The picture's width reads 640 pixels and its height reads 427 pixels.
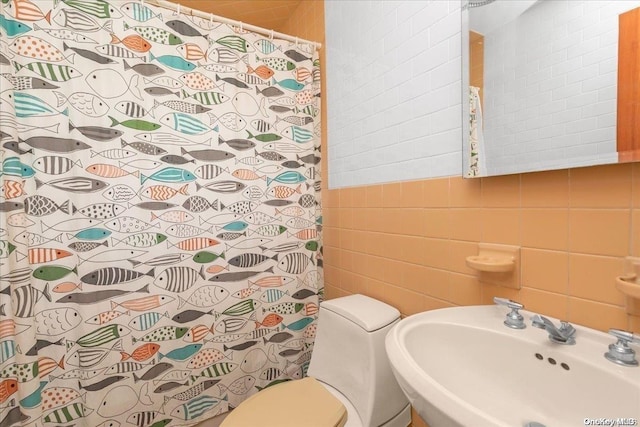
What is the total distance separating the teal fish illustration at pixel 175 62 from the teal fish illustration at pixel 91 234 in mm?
770

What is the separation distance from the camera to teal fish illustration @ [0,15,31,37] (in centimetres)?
103

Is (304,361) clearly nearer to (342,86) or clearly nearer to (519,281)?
(519,281)

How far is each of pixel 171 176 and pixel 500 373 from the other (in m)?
1.39

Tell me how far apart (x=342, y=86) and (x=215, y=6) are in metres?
1.02

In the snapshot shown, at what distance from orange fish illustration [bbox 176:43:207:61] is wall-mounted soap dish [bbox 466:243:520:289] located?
1.43 meters

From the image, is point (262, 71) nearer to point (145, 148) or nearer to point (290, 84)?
point (290, 84)

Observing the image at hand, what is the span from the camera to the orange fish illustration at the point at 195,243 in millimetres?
1348

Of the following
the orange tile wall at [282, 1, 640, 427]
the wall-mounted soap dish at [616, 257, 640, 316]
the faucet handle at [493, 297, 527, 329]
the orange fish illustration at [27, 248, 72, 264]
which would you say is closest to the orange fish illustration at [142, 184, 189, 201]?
the orange fish illustration at [27, 248, 72, 264]

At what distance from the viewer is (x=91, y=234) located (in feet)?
3.86

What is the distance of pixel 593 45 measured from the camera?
683 millimetres


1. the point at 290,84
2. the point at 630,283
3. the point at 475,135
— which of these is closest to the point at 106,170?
the point at 290,84

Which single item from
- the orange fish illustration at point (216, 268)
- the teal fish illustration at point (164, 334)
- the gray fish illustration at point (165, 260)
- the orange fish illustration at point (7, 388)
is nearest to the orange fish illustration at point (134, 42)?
the gray fish illustration at point (165, 260)

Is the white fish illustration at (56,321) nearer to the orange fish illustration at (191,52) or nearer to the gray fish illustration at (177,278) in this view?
the gray fish illustration at (177,278)

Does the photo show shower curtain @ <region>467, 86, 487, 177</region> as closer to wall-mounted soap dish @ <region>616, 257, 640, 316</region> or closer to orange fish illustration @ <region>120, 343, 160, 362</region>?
wall-mounted soap dish @ <region>616, 257, 640, 316</region>
